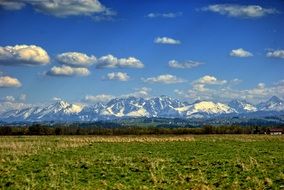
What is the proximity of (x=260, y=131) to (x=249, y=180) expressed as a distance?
120 m

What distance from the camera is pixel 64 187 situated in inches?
973

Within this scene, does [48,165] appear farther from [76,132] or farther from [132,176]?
[76,132]

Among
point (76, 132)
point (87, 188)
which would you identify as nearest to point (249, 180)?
point (87, 188)

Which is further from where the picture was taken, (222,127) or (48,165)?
(222,127)

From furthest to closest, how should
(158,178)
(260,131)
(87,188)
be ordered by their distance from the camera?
(260,131) → (158,178) → (87,188)

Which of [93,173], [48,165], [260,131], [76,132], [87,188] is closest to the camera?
[87,188]

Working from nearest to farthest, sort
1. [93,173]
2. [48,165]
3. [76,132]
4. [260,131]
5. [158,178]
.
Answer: [158,178] → [93,173] → [48,165] → [76,132] → [260,131]

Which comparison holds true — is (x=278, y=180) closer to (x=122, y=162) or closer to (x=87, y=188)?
(x=87, y=188)

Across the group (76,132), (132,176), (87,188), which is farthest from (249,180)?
(76,132)

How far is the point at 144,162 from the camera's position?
115ft

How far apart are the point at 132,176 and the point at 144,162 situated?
23.2ft

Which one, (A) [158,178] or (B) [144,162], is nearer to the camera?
(A) [158,178]

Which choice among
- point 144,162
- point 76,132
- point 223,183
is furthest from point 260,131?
point 223,183

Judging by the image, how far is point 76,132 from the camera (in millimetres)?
131625
